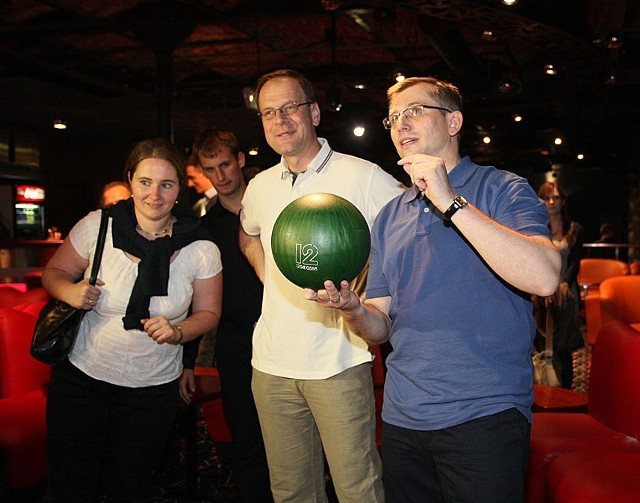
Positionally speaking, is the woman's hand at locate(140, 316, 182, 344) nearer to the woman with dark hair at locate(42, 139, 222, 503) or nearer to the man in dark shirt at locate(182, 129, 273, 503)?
the woman with dark hair at locate(42, 139, 222, 503)

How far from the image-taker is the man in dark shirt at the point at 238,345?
317 cm

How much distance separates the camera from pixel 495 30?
6.68 meters

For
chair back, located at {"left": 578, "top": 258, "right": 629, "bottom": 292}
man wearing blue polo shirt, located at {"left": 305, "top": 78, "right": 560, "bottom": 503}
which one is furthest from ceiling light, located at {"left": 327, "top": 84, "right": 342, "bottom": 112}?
man wearing blue polo shirt, located at {"left": 305, "top": 78, "right": 560, "bottom": 503}

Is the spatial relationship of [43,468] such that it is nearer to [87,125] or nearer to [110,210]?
[110,210]

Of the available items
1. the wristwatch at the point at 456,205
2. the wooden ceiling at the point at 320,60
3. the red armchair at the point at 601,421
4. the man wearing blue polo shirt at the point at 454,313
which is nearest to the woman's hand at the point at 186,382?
the man wearing blue polo shirt at the point at 454,313

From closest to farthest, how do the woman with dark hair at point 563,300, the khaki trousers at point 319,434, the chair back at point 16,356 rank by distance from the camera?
the khaki trousers at point 319,434 → the chair back at point 16,356 → the woman with dark hair at point 563,300

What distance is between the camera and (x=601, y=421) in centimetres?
351

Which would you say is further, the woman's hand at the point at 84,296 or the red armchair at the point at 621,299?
the red armchair at the point at 621,299

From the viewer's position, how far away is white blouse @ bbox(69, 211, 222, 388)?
2.58 m

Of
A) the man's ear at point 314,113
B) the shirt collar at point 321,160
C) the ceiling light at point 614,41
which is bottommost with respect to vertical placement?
the shirt collar at point 321,160

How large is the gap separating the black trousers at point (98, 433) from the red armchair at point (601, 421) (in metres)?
1.60

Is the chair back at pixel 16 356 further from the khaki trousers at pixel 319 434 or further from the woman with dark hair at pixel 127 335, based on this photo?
the khaki trousers at pixel 319 434

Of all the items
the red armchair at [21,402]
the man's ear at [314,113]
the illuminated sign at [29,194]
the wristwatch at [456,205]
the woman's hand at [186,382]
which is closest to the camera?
the wristwatch at [456,205]

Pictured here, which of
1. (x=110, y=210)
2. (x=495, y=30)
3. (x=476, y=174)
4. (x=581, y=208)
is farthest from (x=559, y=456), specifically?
(x=581, y=208)
